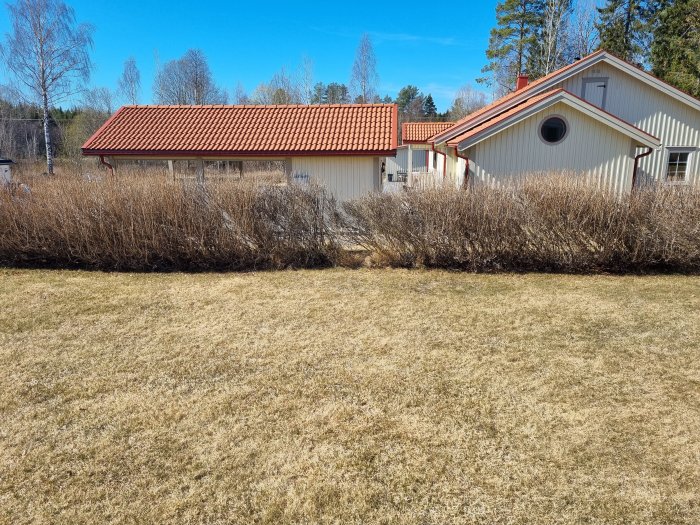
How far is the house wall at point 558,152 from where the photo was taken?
12.3 metres

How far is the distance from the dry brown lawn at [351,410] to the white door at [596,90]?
10.7 metres

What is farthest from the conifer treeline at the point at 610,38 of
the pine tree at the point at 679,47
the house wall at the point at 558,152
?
the house wall at the point at 558,152

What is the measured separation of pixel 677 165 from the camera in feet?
50.6

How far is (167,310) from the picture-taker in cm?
618

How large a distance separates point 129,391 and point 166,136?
11.7m

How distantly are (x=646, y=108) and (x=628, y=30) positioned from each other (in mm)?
15828

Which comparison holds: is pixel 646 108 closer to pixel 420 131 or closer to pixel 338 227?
pixel 338 227

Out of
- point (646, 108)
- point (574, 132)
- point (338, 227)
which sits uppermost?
point (646, 108)

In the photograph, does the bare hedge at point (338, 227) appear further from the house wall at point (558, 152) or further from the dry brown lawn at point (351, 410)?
the house wall at point (558, 152)

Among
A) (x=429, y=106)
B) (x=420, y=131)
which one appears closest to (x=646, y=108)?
(x=420, y=131)

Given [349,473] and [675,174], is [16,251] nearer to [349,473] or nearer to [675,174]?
[349,473]

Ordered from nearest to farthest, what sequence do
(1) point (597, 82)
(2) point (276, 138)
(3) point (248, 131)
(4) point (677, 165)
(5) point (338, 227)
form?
1. (5) point (338, 227)
2. (2) point (276, 138)
3. (3) point (248, 131)
4. (1) point (597, 82)
5. (4) point (677, 165)

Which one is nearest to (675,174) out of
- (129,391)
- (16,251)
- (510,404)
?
(510,404)

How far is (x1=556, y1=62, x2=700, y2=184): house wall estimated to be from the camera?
14711 millimetres
